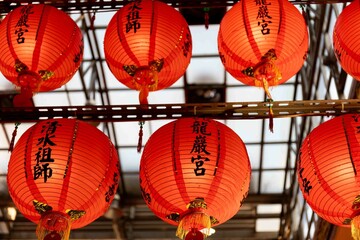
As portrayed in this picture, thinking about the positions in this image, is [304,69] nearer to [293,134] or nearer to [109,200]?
[293,134]

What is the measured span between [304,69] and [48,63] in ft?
23.7

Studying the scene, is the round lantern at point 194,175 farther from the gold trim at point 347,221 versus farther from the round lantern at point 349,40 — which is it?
the round lantern at point 349,40

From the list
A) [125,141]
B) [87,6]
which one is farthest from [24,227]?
[87,6]

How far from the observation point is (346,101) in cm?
403

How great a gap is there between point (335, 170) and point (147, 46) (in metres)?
1.55

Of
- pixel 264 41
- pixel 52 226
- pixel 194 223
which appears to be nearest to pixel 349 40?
pixel 264 41

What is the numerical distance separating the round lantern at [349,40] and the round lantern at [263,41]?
Answer: 0.83 ft

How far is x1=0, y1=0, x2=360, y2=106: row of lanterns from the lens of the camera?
4203mm

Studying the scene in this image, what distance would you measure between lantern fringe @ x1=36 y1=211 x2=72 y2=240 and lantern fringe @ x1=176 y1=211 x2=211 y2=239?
0.73 m

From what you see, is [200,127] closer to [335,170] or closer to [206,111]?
[206,111]

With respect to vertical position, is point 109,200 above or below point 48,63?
below

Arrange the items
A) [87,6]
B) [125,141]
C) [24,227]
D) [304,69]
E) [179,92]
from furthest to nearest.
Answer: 1. [24,227]
2. [125,141]
3. [179,92]
4. [304,69]
5. [87,6]

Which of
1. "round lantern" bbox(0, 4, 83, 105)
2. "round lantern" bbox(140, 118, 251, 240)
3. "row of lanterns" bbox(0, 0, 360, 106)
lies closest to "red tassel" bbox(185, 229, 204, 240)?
"round lantern" bbox(140, 118, 251, 240)

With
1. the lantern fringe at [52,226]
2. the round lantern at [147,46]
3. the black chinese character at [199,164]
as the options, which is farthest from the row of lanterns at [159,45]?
the lantern fringe at [52,226]
